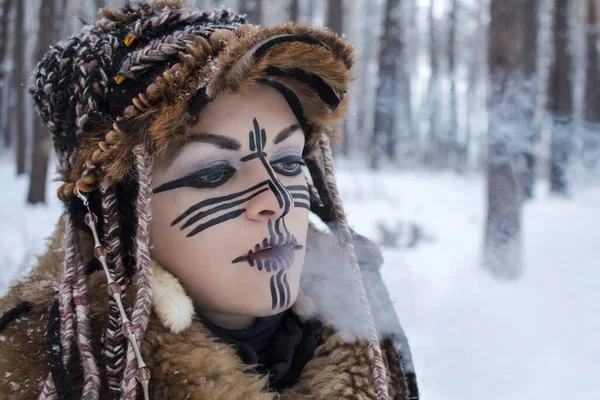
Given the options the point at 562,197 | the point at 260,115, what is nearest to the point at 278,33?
the point at 260,115

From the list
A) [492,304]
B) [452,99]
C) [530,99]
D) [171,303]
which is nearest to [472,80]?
[452,99]

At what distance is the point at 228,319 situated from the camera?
1420 millimetres

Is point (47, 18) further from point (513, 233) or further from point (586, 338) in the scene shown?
point (586, 338)

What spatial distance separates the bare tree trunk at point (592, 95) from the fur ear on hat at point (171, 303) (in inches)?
342

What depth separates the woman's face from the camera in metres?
1.29

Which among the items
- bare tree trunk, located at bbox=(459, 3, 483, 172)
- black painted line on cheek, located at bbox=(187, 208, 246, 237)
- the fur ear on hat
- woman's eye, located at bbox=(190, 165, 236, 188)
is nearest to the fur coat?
the fur ear on hat

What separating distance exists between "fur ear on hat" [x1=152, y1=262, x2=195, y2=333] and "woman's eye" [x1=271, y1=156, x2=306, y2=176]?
16.5 inches

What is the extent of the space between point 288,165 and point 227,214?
0.26 metres

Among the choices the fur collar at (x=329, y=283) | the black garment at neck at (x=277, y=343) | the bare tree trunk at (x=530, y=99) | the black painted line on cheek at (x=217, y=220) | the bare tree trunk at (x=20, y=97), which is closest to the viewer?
the black painted line on cheek at (x=217, y=220)

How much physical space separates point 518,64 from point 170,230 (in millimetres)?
4188

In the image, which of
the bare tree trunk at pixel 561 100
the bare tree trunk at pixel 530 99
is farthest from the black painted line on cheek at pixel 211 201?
the bare tree trunk at pixel 561 100

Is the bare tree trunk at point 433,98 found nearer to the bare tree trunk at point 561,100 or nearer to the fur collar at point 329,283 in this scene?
the bare tree trunk at point 561,100

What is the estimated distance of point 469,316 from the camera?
3035mm

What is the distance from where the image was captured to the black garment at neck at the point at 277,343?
4.56 feet
